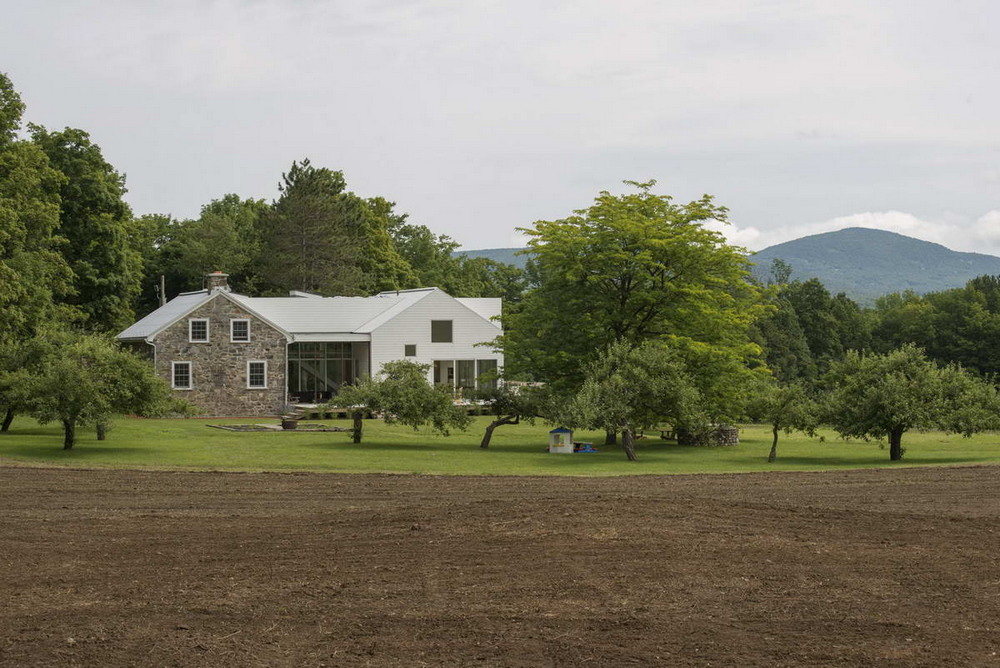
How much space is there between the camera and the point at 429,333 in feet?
194

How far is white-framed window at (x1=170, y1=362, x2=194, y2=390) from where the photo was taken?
54.6m

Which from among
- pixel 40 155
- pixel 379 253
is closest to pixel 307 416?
pixel 40 155

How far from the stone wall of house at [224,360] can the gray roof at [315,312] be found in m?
1.03

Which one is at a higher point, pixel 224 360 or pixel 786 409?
pixel 224 360

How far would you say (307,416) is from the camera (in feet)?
176

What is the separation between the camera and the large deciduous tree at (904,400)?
119 feet

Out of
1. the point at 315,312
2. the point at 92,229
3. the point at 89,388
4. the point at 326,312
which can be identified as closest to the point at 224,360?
the point at 315,312

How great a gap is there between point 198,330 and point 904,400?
32.6 m

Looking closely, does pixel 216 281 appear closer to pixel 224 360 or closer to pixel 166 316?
pixel 166 316

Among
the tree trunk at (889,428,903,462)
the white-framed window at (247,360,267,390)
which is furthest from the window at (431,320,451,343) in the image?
the tree trunk at (889,428,903,462)

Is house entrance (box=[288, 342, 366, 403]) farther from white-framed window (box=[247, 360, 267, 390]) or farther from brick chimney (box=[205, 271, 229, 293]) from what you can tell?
brick chimney (box=[205, 271, 229, 293])

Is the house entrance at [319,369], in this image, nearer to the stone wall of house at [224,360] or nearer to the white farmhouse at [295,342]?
the white farmhouse at [295,342]

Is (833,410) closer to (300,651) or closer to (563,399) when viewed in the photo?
(563,399)

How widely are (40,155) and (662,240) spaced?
23438 mm
